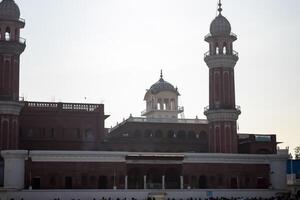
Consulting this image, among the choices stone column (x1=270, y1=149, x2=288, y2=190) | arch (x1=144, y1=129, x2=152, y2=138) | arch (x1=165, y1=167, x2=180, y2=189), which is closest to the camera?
arch (x1=165, y1=167, x2=180, y2=189)

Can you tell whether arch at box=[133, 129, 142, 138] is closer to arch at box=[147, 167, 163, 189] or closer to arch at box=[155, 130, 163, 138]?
arch at box=[155, 130, 163, 138]

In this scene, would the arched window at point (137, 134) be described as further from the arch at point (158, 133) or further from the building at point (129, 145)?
the arch at point (158, 133)

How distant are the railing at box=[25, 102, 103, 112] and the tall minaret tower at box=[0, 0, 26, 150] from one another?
444 centimetres

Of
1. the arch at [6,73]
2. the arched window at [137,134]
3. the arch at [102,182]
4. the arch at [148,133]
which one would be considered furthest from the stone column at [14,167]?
the arch at [148,133]

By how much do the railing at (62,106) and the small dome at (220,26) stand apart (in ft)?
50.7

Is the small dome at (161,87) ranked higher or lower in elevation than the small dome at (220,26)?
lower

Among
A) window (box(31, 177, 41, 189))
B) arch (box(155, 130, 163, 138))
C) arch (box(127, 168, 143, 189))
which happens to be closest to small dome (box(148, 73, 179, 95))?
arch (box(155, 130, 163, 138))

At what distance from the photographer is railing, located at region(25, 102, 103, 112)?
67.9m

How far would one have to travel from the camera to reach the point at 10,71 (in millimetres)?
63531

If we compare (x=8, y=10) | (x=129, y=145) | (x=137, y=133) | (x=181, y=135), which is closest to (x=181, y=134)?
(x=181, y=135)

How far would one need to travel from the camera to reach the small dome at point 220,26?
7088cm

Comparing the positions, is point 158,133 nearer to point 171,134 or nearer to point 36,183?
point 171,134

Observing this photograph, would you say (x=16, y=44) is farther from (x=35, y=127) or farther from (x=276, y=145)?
(x=276, y=145)

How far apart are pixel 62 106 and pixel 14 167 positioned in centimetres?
1244
